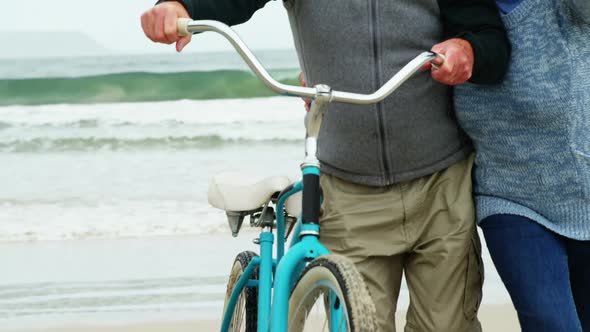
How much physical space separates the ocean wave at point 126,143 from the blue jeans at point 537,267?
12.3m

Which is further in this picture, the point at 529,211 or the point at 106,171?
the point at 106,171

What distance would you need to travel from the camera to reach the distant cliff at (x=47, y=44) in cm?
3006

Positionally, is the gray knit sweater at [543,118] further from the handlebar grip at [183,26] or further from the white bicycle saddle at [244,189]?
the handlebar grip at [183,26]

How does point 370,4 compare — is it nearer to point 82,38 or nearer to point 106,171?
point 106,171

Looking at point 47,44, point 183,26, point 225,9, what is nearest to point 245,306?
point 225,9

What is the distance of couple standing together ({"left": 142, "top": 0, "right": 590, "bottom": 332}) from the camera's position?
105 inches

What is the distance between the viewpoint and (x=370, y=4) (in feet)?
9.11

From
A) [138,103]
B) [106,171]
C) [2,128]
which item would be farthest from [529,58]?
[138,103]

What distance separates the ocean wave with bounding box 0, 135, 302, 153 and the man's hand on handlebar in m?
12.7

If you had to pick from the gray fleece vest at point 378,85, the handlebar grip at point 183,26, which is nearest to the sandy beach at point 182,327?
the gray fleece vest at point 378,85

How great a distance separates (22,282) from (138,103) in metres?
13.9

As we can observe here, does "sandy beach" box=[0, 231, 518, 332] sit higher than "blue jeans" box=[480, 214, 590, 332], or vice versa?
"blue jeans" box=[480, 214, 590, 332]

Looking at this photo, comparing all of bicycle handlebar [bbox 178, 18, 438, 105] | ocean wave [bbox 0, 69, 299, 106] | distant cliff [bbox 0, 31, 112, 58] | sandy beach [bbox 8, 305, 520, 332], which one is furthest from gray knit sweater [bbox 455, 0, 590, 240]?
distant cliff [bbox 0, 31, 112, 58]

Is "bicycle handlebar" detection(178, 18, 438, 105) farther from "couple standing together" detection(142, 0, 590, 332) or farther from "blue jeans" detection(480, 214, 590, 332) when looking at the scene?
"blue jeans" detection(480, 214, 590, 332)
